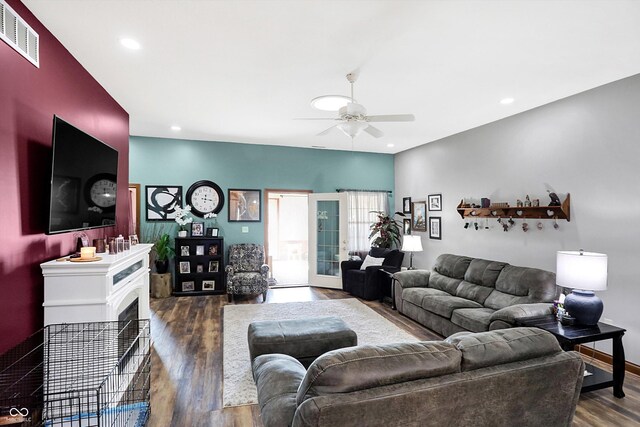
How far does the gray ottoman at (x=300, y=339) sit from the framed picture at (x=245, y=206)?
376cm

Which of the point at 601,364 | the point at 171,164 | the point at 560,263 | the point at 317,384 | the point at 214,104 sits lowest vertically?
the point at 601,364

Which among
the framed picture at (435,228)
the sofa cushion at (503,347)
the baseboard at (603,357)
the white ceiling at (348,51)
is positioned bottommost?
the baseboard at (603,357)

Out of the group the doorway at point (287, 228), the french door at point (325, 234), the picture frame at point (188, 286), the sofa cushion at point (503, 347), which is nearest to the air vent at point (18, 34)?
the sofa cushion at point (503, 347)

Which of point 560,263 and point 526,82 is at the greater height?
point 526,82

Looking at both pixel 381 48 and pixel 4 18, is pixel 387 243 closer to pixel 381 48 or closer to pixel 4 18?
pixel 381 48

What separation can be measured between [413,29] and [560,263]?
2.47 meters

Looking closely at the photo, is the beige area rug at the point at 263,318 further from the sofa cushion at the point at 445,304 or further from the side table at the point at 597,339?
the side table at the point at 597,339

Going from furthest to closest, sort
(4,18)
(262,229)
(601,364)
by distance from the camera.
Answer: (262,229)
(601,364)
(4,18)

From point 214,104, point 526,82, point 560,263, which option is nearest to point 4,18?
point 214,104

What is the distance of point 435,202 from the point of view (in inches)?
246

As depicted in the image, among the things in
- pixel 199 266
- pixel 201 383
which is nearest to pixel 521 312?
pixel 201 383

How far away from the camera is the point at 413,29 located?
2.48m

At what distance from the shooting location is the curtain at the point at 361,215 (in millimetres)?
7098

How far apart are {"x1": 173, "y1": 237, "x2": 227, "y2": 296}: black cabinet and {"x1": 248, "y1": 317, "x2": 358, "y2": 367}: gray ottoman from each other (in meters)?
3.35
